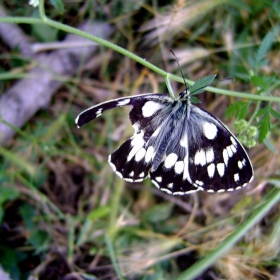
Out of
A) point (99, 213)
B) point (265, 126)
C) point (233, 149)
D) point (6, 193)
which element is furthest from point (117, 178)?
point (265, 126)

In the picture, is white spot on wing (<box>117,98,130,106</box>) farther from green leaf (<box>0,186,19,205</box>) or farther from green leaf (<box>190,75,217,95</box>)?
green leaf (<box>0,186,19,205</box>)

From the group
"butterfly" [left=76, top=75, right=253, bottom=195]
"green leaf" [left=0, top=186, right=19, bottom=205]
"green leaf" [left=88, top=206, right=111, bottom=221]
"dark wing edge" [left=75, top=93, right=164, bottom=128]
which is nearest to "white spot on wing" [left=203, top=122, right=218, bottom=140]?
"butterfly" [left=76, top=75, right=253, bottom=195]

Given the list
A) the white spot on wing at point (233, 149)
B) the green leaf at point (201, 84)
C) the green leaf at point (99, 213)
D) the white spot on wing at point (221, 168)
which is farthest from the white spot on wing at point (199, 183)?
the green leaf at point (99, 213)

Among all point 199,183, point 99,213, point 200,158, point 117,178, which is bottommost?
point 99,213

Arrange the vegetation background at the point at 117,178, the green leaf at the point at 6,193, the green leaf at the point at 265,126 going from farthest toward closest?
the vegetation background at the point at 117,178, the green leaf at the point at 6,193, the green leaf at the point at 265,126

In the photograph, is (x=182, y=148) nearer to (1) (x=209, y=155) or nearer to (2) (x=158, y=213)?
(1) (x=209, y=155)

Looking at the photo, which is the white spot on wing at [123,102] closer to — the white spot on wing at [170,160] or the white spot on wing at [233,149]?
the white spot on wing at [170,160]

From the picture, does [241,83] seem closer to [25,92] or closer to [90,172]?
[90,172]
